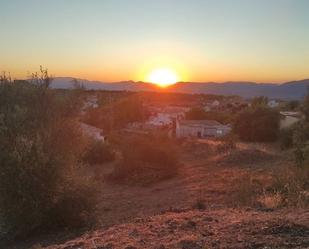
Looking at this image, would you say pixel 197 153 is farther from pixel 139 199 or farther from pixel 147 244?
pixel 147 244

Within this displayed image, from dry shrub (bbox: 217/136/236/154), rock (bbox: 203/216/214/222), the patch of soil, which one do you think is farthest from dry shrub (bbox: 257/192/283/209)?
dry shrub (bbox: 217/136/236/154)

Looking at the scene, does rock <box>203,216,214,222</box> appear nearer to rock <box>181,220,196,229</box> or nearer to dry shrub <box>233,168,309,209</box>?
rock <box>181,220,196,229</box>

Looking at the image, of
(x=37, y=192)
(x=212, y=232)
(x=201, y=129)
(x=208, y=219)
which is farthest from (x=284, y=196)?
(x=201, y=129)

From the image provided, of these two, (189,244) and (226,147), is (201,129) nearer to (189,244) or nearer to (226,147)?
(226,147)

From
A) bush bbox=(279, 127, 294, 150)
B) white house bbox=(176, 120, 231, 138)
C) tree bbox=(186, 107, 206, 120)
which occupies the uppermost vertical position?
bush bbox=(279, 127, 294, 150)

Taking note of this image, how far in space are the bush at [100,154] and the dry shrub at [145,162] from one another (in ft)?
26.0

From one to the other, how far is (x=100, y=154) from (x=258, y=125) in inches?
709

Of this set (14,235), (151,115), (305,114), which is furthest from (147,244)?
(151,115)

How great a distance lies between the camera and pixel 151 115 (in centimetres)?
10138

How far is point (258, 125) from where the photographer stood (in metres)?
49.6

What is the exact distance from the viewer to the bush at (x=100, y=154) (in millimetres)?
38906

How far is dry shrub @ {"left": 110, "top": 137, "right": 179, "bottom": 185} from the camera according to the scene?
28266mm

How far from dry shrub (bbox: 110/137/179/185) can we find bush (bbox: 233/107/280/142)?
67.3 ft

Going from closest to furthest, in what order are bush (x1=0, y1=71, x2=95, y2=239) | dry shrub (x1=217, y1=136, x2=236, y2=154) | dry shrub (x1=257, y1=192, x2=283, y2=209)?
1. dry shrub (x1=257, y1=192, x2=283, y2=209)
2. bush (x1=0, y1=71, x2=95, y2=239)
3. dry shrub (x1=217, y1=136, x2=236, y2=154)
